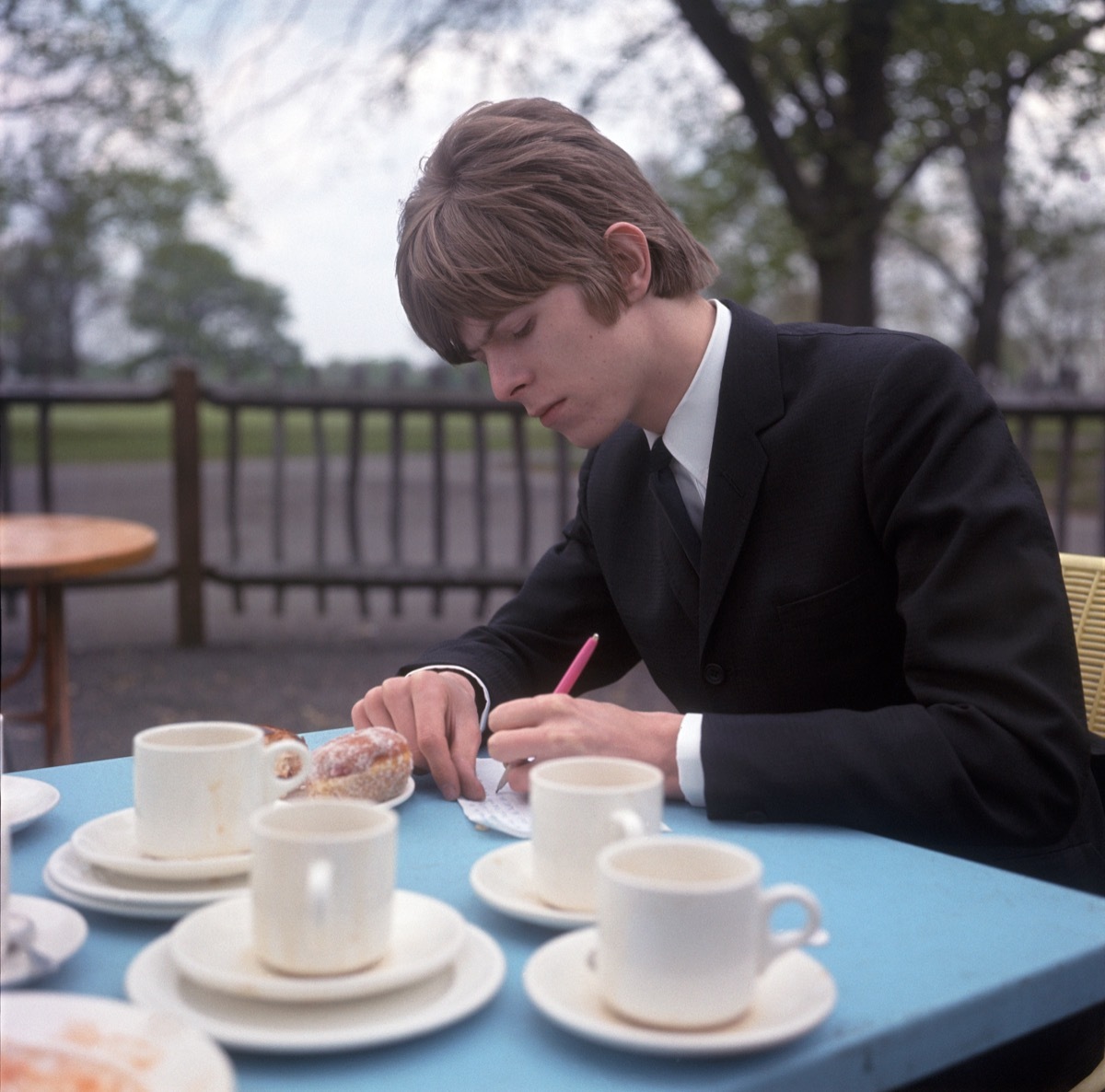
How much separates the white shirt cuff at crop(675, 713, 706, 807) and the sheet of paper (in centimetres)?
17

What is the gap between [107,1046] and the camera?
0.80m

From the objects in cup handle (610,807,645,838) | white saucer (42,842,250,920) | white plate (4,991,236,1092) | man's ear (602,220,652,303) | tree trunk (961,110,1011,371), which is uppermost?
tree trunk (961,110,1011,371)

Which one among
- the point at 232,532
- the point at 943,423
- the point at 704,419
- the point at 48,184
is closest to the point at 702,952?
the point at 943,423

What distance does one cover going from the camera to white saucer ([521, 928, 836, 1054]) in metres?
0.81

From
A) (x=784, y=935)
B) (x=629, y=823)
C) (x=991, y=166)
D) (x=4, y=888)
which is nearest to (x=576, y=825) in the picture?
(x=629, y=823)

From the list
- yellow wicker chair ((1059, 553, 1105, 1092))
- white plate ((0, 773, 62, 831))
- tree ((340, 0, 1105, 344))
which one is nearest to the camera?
white plate ((0, 773, 62, 831))

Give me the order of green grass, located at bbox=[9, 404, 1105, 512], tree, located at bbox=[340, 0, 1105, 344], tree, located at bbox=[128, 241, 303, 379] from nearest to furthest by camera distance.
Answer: green grass, located at bbox=[9, 404, 1105, 512], tree, located at bbox=[340, 0, 1105, 344], tree, located at bbox=[128, 241, 303, 379]

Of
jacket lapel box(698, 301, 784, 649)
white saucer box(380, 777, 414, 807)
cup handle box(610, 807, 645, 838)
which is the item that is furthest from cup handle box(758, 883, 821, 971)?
jacket lapel box(698, 301, 784, 649)

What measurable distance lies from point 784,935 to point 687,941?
0.30 ft

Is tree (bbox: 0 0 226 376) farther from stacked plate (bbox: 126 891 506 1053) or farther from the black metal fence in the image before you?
stacked plate (bbox: 126 891 506 1053)

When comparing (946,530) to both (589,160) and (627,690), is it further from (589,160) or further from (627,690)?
(627,690)

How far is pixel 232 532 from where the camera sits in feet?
24.8

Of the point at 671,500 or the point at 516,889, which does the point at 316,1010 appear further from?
the point at 671,500

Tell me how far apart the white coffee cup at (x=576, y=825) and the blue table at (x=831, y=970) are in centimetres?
4
